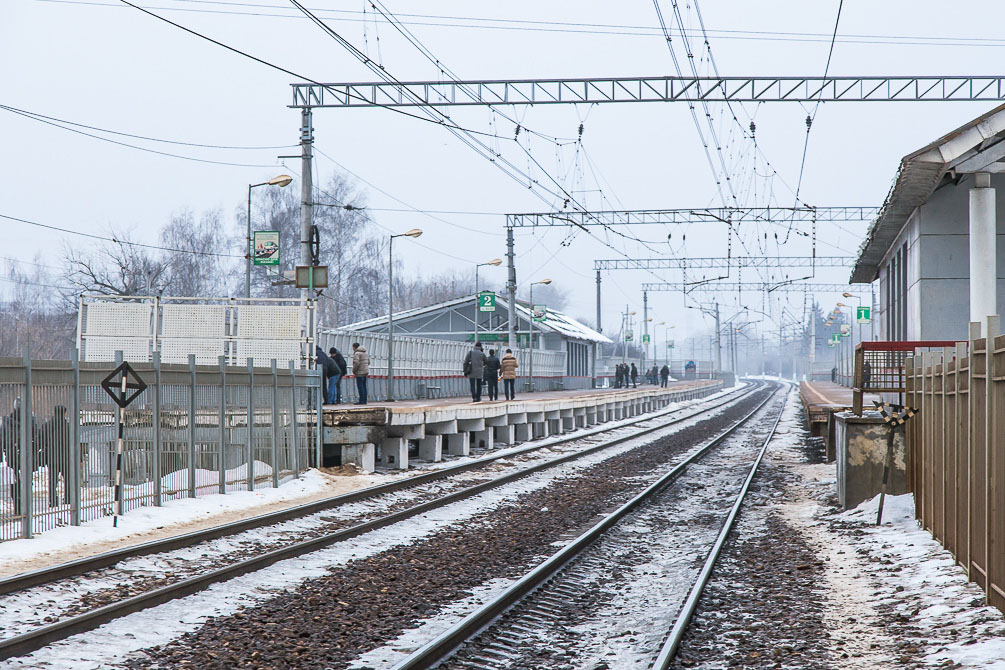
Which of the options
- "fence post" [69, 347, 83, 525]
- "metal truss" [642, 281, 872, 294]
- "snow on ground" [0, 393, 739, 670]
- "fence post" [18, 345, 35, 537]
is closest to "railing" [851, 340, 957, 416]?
"snow on ground" [0, 393, 739, 670]

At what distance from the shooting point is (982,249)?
1878cm

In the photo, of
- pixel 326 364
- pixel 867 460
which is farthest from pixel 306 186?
pixel 867 460

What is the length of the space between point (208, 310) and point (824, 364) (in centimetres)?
10867

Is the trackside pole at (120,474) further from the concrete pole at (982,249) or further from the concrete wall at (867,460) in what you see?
the concrete pole at (982,249)

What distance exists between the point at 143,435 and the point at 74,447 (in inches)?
61.9

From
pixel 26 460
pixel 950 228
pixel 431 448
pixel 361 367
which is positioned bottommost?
pixel 431 448

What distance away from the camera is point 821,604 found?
8.89 metres

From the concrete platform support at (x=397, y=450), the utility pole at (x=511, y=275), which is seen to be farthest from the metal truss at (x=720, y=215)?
the concrete platform support at (x=397, y=450)

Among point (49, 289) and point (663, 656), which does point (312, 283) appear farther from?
point (49, 289)

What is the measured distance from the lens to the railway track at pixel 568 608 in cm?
706

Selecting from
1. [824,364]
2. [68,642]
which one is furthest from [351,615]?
[824,364]

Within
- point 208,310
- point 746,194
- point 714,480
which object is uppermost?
point 746,194

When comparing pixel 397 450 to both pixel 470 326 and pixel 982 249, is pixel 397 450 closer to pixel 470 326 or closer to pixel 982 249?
pixel 982 249

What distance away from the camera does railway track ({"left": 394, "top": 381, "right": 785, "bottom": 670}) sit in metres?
7.06
